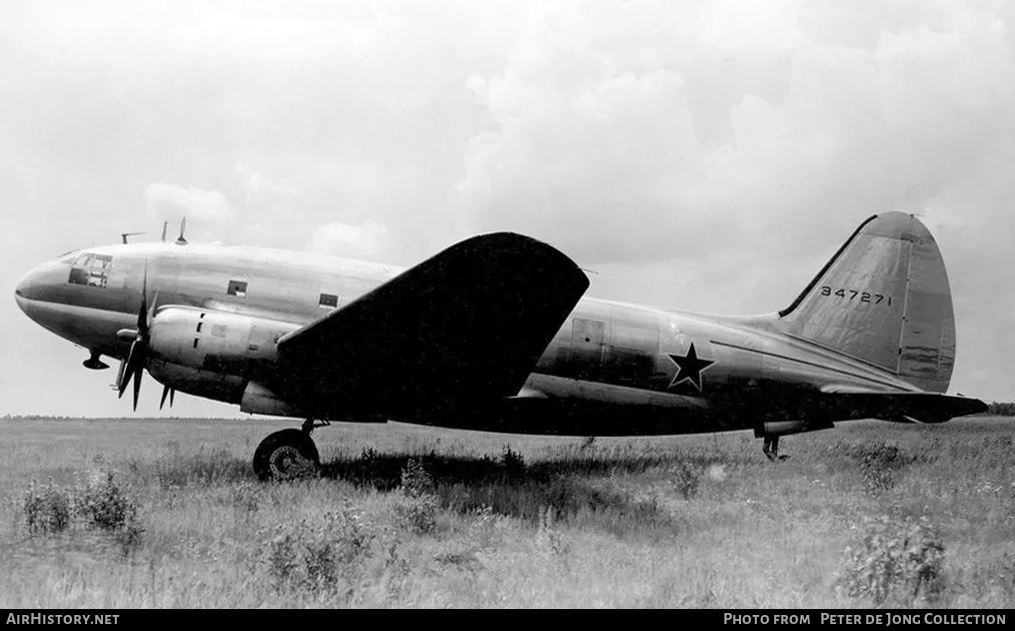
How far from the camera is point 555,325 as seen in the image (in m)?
9.44

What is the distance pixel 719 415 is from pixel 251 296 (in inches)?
307

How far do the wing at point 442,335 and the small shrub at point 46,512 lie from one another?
3.05 metres

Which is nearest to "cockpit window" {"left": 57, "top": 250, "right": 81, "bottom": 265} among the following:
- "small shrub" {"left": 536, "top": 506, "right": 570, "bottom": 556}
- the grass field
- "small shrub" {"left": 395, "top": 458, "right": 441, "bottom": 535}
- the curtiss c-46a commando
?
the curtiss c-46a commando

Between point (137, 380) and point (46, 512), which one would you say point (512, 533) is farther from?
point (137, 380)

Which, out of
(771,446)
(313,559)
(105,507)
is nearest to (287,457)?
(105,507)

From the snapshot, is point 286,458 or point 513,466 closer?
point 286,458

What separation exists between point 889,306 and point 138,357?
12.3m

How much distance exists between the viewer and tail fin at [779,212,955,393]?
42.0 feet

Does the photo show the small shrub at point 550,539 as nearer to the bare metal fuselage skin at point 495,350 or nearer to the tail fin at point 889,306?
the bare metal fuselage skin at point 495,350

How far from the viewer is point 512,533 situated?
8086 mm

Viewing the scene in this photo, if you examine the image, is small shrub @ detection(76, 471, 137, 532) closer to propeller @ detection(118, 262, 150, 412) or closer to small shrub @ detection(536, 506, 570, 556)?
propeller @ detection(118, 262, 150, 412)

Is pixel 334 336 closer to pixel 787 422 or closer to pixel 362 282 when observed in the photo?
pixel 362 282

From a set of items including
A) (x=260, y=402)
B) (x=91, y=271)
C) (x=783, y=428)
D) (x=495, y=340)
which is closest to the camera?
(x=495, y=340)

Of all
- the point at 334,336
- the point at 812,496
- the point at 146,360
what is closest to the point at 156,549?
the point at 334,336
